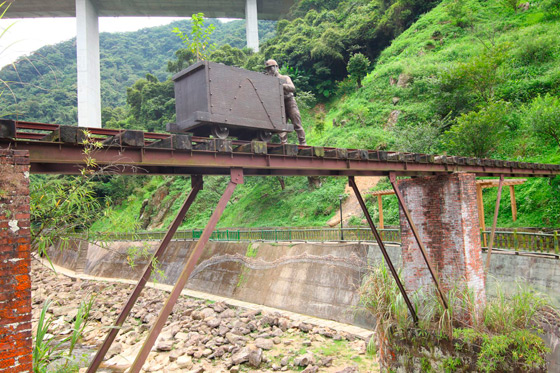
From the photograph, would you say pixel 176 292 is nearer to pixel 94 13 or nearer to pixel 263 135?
pixel 263 135

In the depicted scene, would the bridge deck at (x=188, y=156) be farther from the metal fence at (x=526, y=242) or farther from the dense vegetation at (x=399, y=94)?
the metal fence at (x=526, y=242)

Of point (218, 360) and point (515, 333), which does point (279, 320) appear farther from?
point (515, 333)

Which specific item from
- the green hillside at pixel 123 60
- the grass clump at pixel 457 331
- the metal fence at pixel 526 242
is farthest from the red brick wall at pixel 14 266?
the green hillside at pixel 123 60

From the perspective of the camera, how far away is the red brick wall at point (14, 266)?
158 inches

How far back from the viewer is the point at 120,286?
2698cm

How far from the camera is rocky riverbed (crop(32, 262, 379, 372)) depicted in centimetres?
1190

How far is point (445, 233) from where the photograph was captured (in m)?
10.2

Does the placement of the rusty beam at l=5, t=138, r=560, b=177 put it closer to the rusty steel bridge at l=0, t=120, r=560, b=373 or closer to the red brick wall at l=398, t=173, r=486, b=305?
the rusty steel bridge at l=0, t=120, r=560, b=373

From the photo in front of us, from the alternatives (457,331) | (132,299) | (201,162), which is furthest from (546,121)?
(132,299)

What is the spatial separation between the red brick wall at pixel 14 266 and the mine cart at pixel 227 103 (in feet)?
11.0

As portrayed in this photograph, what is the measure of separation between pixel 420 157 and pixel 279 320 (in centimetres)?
892

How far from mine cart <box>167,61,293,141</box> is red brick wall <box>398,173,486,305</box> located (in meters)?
4.81

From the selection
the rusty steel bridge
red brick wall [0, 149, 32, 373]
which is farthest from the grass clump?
red brick wall [0, 149, 32, 373]

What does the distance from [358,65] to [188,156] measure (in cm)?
3214
